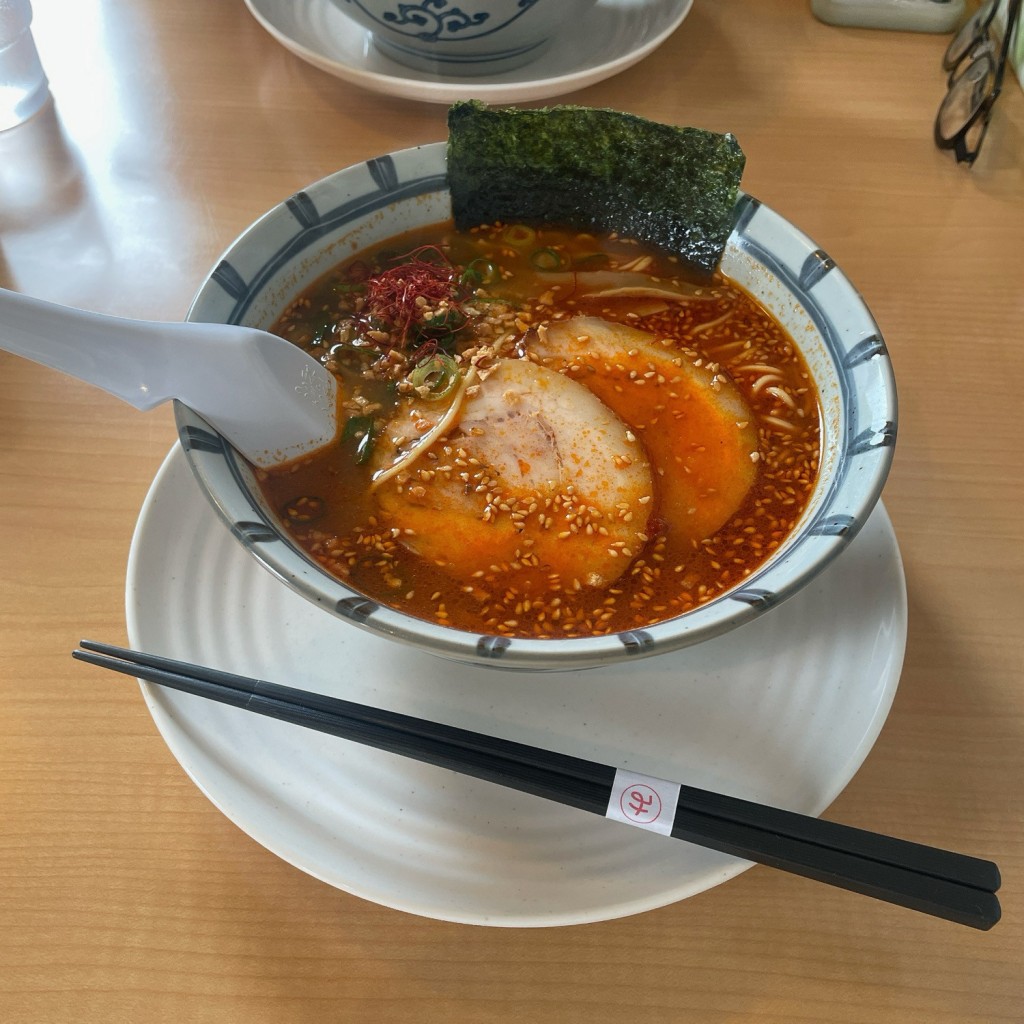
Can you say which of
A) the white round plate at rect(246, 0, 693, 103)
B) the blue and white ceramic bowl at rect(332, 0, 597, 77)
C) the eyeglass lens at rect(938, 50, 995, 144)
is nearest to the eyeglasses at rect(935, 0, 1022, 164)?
the eyeglass lens at rect(938, 50, 995, 144)

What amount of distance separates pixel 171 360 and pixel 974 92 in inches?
70.6

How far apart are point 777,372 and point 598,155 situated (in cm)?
43

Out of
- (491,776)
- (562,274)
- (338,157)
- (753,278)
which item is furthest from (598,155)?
(491,776)

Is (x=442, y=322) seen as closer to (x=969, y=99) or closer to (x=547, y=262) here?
(x=547, y=262)

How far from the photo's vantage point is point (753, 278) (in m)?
1.33

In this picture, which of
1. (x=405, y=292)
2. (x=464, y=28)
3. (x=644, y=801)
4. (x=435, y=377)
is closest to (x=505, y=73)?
(x=464, y=28)

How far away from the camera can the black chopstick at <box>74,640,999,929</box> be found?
0.85 meters

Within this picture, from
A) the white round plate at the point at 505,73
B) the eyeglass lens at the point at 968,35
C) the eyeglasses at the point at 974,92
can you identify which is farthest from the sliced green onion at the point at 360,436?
the eyeglass lens at the point at 968,35

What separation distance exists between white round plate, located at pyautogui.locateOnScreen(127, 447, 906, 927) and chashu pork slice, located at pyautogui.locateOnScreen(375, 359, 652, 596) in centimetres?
14

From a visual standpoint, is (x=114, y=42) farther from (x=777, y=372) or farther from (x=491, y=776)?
(x=491, y=776)

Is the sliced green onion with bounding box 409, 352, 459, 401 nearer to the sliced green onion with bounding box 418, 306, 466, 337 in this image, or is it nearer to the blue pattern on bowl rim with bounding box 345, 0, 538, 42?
the sliced green onion with bounding box 418, 306, 466, 337

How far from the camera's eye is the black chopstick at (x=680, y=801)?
0.85 metres

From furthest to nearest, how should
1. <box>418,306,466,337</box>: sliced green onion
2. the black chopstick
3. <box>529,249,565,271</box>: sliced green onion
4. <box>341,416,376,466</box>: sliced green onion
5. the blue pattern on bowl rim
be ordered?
the blue pattern on bowl rim < <box>529,249,565,271</box>: sliced green onion < <box>418,306,466,337</box>: sliced green onion < <box>341,416,376,466</box>: sliced green onion < the black chopstick

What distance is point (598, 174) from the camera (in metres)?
1.40
